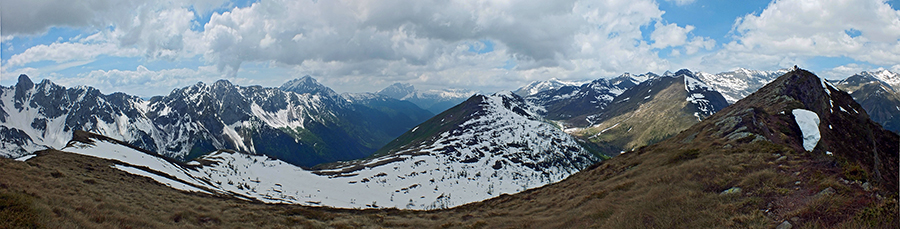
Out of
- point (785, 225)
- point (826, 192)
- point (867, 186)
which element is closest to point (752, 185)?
point (826, 192)

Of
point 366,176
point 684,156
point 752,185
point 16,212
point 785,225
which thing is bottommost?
point 785,225

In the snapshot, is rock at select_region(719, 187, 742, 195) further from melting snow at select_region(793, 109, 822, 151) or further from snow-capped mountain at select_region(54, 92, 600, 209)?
snow-capped mountain at select_region(54, 92, 600, 209)

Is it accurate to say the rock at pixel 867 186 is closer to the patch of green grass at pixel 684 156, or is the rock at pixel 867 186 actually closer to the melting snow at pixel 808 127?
the patch of green grass at pixel 684 156

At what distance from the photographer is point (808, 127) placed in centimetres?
4225

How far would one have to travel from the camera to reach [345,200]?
9681 cm

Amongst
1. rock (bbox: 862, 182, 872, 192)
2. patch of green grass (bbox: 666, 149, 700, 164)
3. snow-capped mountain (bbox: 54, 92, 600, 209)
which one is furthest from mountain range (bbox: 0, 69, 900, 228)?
snow-capped mountain (bbox: 54, 92, 600, 209)

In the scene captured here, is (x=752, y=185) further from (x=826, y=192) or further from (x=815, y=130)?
(x=815, y=130)

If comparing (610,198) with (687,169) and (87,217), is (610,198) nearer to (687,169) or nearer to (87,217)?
(687,169)

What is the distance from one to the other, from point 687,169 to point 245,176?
353 ft

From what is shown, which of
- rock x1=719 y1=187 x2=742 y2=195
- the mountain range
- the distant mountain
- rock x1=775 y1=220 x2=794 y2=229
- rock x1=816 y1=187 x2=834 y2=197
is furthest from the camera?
rock x1=719 y1=187 x2=742 y2=195

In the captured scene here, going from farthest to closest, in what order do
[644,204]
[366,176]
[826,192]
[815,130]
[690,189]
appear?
[366,176]
[815,130]
[690,189]
[644,204]
[826,192]

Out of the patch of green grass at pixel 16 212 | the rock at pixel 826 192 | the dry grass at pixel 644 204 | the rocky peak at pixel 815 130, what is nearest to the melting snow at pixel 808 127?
the rocky peak at pixel 815 130

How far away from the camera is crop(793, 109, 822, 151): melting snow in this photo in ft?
127

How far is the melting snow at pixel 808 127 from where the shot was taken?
38800 millimetres
